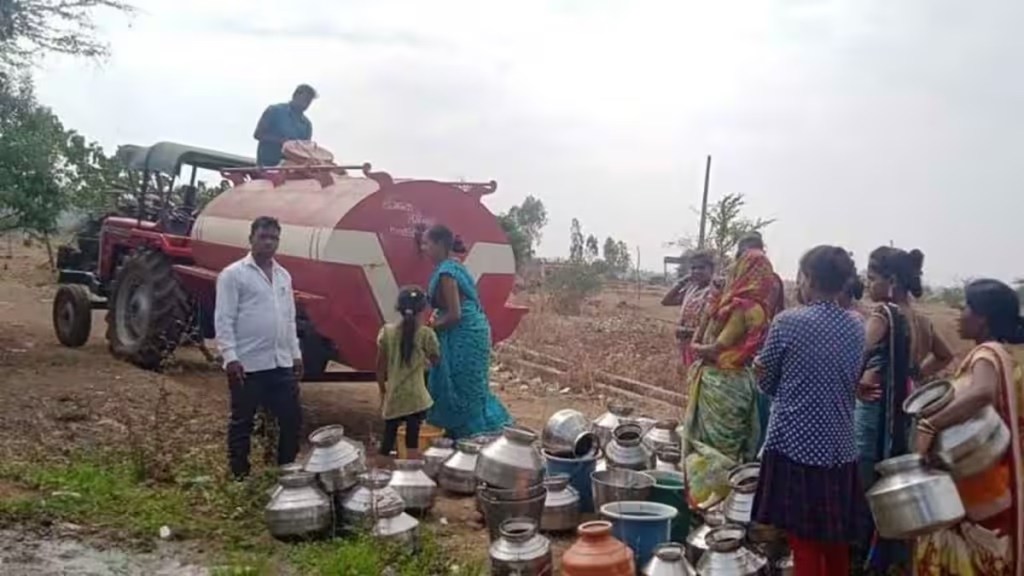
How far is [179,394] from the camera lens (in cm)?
821

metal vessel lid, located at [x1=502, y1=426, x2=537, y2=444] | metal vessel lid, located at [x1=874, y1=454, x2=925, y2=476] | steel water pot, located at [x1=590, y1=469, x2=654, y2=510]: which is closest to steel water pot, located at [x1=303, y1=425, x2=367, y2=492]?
metal vessel lid, located at [x1=502, y1=426, x2=537, y2=444]

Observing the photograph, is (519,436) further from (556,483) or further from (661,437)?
(661,437)

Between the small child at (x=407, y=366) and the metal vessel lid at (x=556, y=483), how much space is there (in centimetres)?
117

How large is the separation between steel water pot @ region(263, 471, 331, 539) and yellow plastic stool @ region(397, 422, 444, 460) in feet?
4.29

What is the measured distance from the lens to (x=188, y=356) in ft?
33.5

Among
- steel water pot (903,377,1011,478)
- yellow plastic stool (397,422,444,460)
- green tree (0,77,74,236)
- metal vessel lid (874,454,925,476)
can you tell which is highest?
green tree (0,77,74,236)

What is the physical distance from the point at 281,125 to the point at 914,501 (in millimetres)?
6955

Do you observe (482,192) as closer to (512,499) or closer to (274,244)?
(274,244)

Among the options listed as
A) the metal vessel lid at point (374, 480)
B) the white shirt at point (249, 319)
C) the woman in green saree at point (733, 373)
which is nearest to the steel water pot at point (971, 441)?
the woman in green saree at point (733, 373)

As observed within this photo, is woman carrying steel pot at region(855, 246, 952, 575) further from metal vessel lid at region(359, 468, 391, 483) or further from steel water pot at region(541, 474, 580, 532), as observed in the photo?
metal vessel lid at region(359, 468, 391, 483)

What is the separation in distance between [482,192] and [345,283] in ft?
4.89

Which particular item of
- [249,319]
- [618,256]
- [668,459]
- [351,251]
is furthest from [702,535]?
[618,256]

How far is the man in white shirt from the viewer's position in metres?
5.42

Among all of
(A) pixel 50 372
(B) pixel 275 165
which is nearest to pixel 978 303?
(B) pixel 275 165
